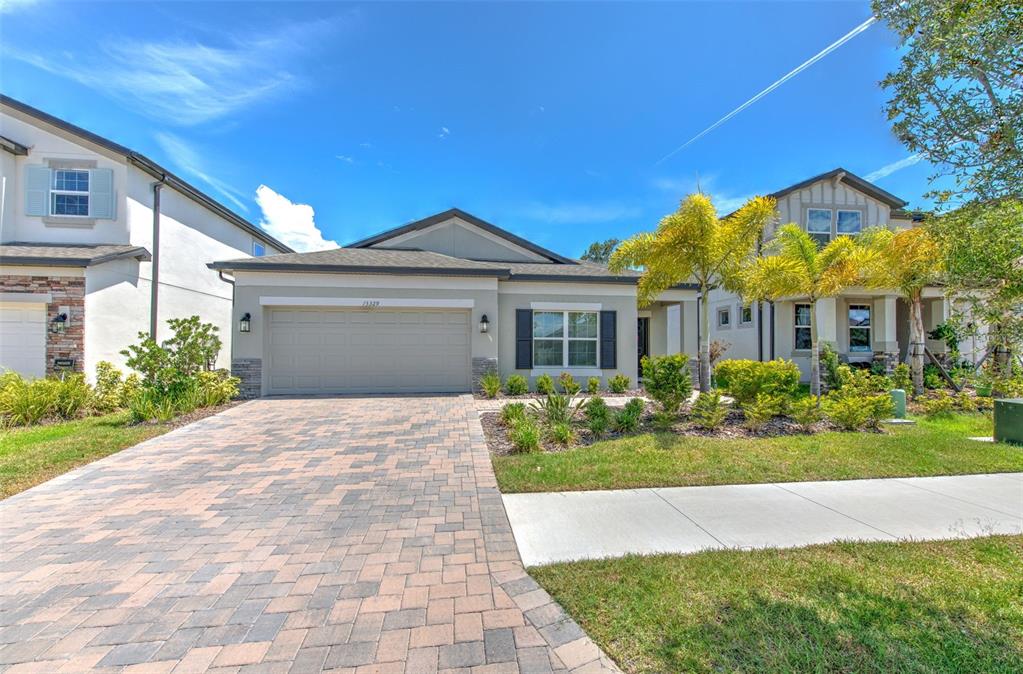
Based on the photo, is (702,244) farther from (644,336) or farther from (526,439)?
(644,336)

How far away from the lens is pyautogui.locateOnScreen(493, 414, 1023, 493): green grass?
5.15 meters

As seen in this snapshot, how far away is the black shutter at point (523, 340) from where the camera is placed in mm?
12312

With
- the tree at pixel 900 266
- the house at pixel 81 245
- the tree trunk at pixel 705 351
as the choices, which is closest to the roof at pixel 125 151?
the house at pixel 81 245

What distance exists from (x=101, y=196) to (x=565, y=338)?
13.6 meters

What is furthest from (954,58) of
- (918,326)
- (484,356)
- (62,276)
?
(62,276)

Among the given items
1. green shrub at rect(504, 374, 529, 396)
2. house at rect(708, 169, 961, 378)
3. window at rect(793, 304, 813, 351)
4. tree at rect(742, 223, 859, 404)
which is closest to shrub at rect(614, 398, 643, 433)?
tree at rect(742, 223, 859, 404)

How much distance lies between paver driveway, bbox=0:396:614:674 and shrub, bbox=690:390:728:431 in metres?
4.22

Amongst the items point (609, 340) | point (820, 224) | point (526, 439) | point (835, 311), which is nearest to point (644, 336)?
point (609, 340)

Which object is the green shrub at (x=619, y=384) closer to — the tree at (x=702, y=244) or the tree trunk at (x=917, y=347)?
the tree at (x=702, y=244)

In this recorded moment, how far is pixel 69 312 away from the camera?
991 centimetres

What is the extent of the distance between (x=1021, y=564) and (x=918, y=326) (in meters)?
11.3

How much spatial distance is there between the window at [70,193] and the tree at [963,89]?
1679 centimetres

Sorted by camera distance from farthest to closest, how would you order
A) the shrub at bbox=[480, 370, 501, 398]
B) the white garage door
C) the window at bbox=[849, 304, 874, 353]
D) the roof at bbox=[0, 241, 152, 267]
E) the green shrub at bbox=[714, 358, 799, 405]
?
1. the window at bbox=[849, 304, 874, 353]
2. the shrub at bbox=[480, 370, 501, 398]
3. the white garage door
4. the roof at bbox=[0, 241, 152, 267]
5. the green shrub at bbox=[714, 358, 799, 405]

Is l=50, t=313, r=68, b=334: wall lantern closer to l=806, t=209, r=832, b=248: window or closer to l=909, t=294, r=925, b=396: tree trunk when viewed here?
l=909, t=294, r=925, b=396: tree trunk
